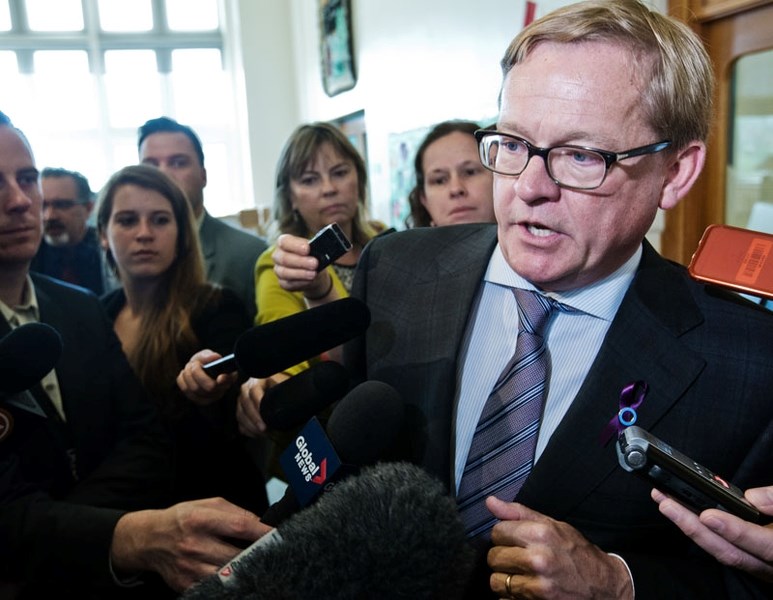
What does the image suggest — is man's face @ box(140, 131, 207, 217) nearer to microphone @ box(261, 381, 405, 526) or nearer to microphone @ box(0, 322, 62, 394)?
microphone @ box(0, 322, 62, 394)

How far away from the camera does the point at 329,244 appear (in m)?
1.09

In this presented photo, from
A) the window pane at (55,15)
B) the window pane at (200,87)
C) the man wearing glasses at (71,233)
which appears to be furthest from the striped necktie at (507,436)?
the window pane at (55,15)

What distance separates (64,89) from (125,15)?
121 centimetres

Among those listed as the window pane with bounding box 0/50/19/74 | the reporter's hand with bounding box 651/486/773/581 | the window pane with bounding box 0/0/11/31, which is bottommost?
the reporter's hand with bounding box 651/486/773/581

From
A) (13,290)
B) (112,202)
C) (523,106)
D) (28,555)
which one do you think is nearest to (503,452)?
(523,106)

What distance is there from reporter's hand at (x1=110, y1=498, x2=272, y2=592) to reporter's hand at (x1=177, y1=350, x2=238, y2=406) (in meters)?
0.31

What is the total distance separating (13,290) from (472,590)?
870 mm

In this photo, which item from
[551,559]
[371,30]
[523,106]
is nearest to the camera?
[551,559]

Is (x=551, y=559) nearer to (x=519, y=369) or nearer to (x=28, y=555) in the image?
(x=519, y=369)


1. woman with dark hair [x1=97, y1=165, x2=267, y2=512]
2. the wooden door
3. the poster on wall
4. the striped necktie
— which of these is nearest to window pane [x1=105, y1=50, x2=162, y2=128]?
the poster on wall

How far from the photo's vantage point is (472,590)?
3.24 ft

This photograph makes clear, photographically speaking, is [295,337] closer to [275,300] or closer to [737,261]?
[737,261]

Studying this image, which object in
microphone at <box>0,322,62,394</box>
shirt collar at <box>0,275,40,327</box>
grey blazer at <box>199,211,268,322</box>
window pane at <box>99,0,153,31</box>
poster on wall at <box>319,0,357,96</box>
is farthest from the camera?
window pane at <box>99,0,153,31</box>

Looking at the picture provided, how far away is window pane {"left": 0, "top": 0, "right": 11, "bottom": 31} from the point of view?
8.30 meters
